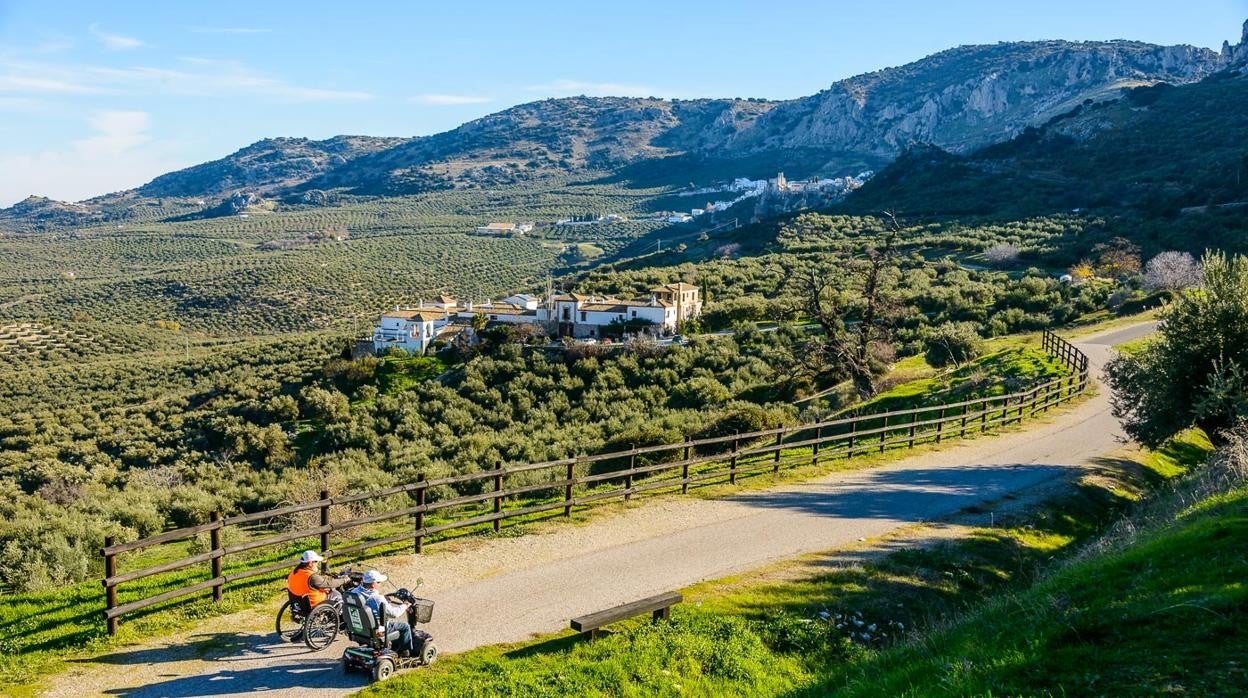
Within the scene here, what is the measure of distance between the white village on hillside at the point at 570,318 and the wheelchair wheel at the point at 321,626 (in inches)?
1805

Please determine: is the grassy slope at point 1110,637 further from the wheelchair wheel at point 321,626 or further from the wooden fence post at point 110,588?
the wooden fence post at point 110,588

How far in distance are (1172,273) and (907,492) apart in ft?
131

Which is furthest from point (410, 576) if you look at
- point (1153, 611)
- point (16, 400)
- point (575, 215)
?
point (575, 215)

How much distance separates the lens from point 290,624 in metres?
10.1

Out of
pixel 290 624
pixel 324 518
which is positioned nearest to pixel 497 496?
pixel 324 518

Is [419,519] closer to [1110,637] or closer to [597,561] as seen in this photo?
[597,561]

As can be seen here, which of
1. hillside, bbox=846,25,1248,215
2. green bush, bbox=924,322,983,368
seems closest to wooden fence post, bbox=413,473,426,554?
green bush, bbox=924,322,983,368

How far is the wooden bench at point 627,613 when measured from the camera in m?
9.46

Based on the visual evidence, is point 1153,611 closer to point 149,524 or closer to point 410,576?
point 410,576

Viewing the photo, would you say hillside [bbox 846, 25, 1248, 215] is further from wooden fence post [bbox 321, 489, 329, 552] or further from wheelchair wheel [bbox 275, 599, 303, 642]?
wheelchair wheel [bbox 275, 599, 303, 642]

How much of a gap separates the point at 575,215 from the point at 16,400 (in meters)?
143

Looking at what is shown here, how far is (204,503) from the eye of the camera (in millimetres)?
21781

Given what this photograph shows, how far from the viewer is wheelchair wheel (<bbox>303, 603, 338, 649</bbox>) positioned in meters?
9.16

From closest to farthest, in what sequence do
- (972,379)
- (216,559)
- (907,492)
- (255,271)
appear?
(216,559)
(907,492)
(972,379)
(255,271)
